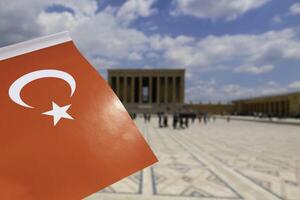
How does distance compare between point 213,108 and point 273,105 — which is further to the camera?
point 213,108

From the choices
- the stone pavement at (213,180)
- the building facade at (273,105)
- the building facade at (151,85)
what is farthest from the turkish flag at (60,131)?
the building facade at (151,85)

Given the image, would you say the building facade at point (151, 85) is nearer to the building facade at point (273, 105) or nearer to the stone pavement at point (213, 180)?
the building facade at point (273, 105)

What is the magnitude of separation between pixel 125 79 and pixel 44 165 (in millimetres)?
76100

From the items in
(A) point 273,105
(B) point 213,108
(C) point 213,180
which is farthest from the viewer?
(B) point 213,108

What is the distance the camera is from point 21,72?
6.31 ft

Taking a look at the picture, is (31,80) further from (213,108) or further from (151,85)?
(213,108)

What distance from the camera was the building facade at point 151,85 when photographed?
249 feet

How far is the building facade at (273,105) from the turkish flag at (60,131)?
2391 inches

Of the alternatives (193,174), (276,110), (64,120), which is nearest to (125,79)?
(276,110)

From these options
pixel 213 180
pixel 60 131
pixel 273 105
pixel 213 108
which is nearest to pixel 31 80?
pixel 60 131

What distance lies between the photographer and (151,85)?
77125 millimetres

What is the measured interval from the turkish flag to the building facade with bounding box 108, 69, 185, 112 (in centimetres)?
7204

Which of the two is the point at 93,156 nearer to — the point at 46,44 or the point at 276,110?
the point at 46,44

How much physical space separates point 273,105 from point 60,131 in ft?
246
